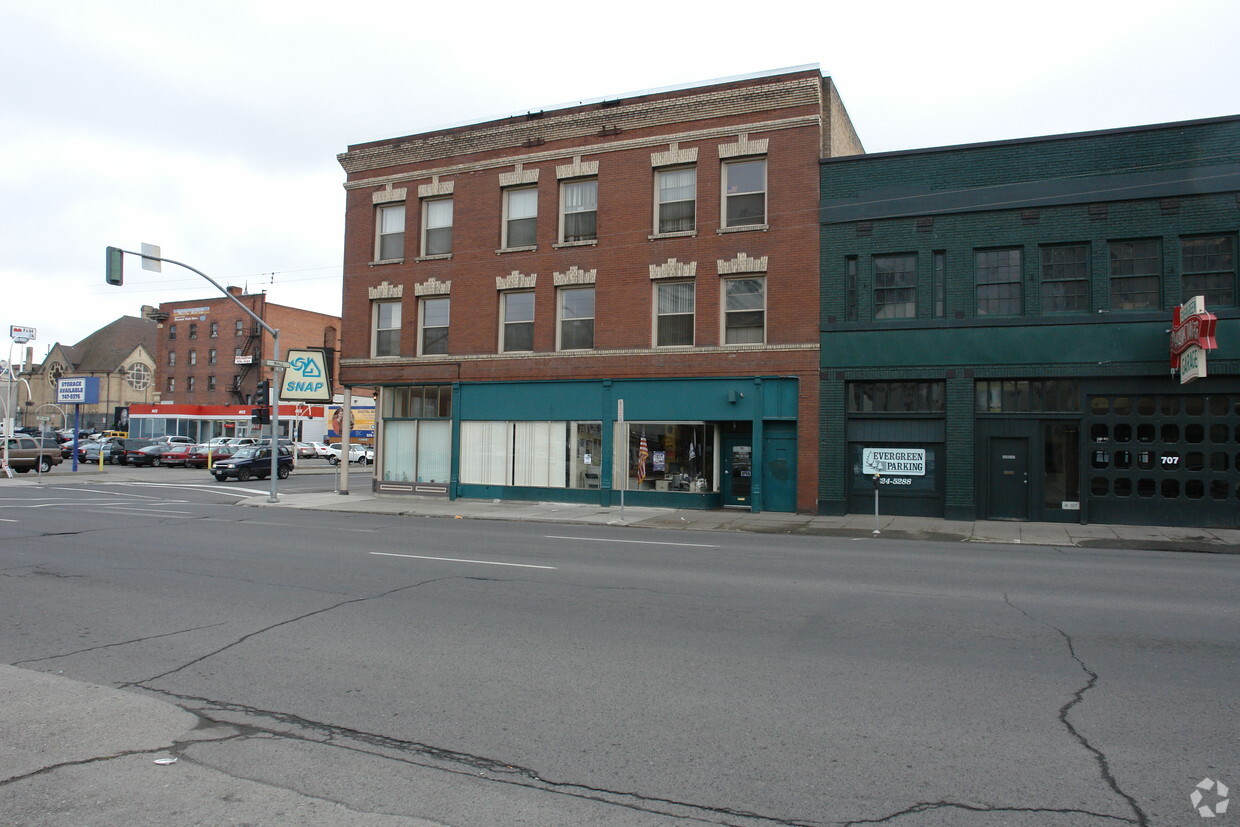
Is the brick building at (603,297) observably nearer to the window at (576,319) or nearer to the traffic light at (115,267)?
the window at (576,319)

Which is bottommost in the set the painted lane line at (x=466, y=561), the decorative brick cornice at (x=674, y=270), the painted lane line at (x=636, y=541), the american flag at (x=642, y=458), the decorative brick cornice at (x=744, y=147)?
the painted lane line at (x=636, y=541)

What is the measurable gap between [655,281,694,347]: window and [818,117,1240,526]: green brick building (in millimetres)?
3841

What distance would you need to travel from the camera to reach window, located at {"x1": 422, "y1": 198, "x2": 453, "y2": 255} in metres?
26.6

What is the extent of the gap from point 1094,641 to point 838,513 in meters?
13.4

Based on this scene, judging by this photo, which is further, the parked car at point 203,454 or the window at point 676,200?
the parked car at point 203,454

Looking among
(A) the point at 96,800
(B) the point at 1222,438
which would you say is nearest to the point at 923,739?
(A) the point at 96,800

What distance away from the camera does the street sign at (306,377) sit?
27.8m

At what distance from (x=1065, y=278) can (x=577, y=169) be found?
13.6m

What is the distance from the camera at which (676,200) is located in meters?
23.4

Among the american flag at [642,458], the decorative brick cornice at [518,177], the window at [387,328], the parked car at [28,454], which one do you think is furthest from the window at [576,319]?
the parked car at [28,454]

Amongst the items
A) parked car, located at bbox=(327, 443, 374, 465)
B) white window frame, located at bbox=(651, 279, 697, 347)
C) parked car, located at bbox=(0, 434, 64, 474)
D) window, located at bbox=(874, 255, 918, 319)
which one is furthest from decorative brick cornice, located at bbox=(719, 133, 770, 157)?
parked car, located at bbox=(327, 443, 374, 465)

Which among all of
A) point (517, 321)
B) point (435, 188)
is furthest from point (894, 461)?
point (435, 188)

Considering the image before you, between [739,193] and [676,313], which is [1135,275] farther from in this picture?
[676,313]

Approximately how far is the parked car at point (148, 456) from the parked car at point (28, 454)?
4310 mm
